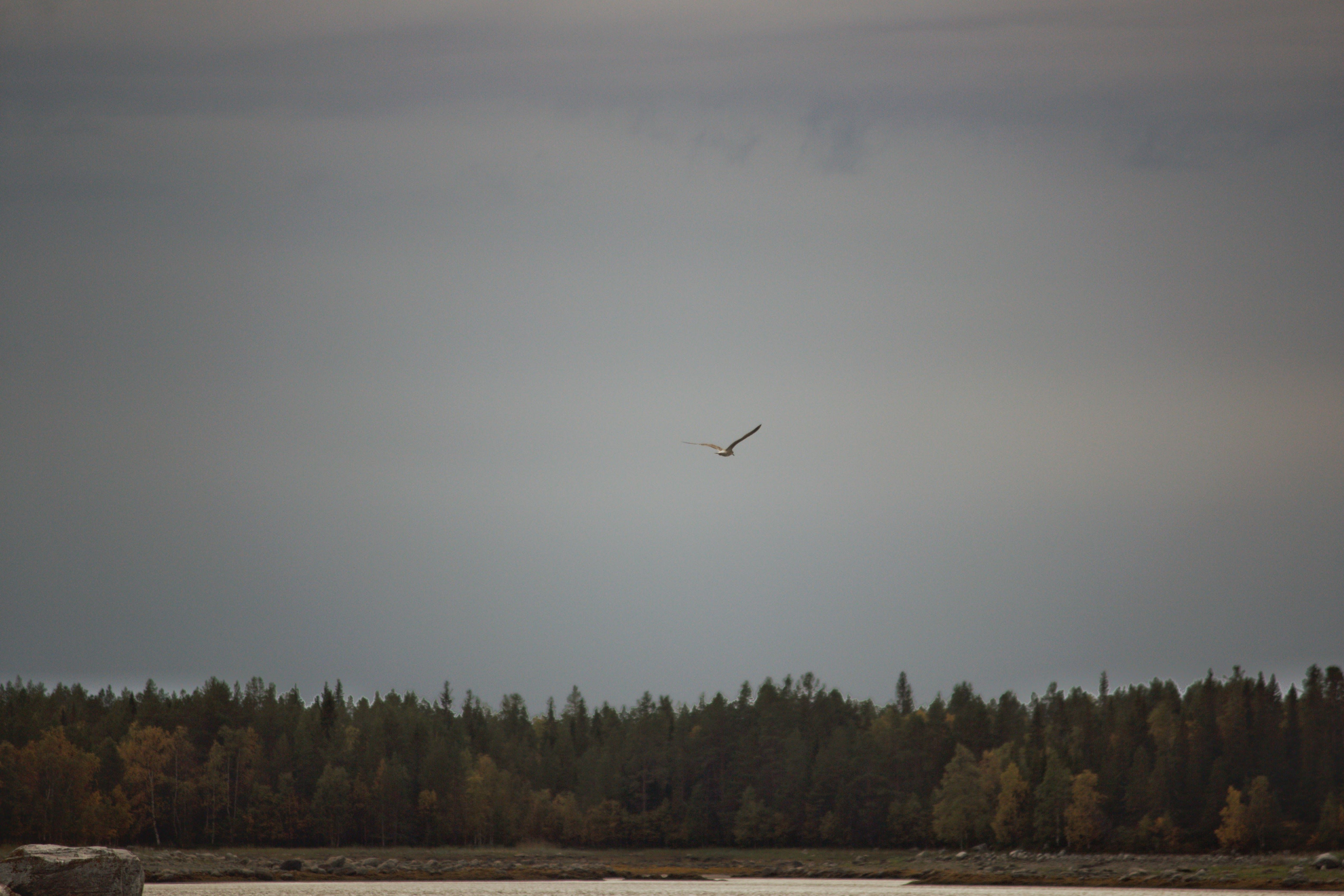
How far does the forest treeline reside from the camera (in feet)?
382

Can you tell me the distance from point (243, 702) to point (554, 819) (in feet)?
112

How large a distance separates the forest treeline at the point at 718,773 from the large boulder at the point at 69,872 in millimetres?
69615

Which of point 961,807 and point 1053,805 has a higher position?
point 1053,805

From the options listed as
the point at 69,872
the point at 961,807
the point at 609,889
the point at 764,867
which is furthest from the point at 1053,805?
the point at 69,872

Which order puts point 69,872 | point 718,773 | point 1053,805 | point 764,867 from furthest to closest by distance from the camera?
point 718,773 < point 764,867 < point 1053,805 < point 69,872

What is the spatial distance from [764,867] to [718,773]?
65.1 feet

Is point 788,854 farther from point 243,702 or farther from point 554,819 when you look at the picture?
point 243,702

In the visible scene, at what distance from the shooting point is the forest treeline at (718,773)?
116m

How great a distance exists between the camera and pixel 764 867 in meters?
118

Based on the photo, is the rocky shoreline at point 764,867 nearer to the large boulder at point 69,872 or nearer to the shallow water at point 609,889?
the shallow water at point 609,889

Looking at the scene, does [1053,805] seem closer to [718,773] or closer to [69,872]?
[718,773]

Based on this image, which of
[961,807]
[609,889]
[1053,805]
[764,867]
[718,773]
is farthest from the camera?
[718,773]

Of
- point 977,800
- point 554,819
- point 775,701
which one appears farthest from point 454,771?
point 977,800

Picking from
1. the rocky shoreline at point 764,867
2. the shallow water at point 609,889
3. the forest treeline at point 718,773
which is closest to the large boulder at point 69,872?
the shallow water at point 609,889
